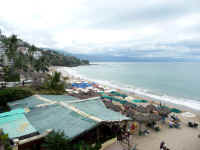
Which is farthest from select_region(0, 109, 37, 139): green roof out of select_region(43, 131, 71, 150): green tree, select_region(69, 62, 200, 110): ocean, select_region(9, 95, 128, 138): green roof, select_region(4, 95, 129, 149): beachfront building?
select_region(69, 62, 200, 110): ocean

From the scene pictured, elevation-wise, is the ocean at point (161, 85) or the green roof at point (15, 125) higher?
the green roof at point (15, 125)

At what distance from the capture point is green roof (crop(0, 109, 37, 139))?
5938 mm

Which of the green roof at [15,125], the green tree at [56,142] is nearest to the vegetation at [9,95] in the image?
the green roof at [15,125]

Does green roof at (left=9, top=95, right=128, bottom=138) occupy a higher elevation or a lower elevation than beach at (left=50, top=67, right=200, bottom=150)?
higher

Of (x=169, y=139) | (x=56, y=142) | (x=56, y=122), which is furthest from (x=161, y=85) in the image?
(x=56, y=142)

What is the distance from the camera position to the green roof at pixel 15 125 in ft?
19.5

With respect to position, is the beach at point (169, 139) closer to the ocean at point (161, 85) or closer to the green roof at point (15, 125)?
the green roof at point (15, 125)

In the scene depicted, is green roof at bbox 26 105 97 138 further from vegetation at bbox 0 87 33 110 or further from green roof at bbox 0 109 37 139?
vegetation at bbox 0 87 33 110

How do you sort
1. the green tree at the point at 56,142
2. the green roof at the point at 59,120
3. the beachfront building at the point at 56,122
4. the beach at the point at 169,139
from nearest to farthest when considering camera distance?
the green tree at the point at 56,142 < the beachfront building at the point at 56,122 < the green roof at the point at 59,120 < the beach at the point at 169,139

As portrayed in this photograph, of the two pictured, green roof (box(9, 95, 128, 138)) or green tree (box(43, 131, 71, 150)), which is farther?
green roof (box(9, 95, 128, 138))

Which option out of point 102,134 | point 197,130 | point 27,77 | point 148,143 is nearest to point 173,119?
point 197,130

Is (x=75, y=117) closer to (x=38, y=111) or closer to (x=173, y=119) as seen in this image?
(x=38, y=111)

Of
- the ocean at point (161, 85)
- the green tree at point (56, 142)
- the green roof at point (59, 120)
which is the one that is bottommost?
the ocean at point (161, 85)

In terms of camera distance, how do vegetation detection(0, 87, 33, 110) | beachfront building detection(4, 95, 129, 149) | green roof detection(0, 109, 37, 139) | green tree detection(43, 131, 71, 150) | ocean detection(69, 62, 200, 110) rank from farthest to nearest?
ocean detection(69, 62, 200, 110)
vegetation detection(0, 87, 33, 110)
beachfront building detection(4, 95, 129, 149)
green roof detection(0, 109, 37, 139)
green tree detection(43, 131, 71, 150)
